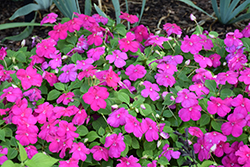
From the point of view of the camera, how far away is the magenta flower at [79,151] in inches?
44.0

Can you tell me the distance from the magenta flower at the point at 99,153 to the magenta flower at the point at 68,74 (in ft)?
1.30

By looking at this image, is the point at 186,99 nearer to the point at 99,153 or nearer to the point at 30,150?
the point at 99,153

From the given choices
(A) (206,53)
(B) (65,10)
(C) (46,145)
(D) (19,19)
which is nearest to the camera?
(C) (46,145)

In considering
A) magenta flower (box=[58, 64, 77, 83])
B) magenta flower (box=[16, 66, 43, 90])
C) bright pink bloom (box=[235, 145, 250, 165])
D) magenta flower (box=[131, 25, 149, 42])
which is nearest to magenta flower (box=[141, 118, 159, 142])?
bright pink bloom (box=[235, 145, 250, 165])

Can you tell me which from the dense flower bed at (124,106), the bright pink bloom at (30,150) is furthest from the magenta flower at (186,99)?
the bright pink bloom at (30,150)

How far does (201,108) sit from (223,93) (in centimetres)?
17

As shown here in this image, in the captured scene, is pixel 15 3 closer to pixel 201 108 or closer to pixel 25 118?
pixel 25 118

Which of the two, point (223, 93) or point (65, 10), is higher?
point (65, 10)

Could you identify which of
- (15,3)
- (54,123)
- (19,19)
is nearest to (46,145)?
(54,123)

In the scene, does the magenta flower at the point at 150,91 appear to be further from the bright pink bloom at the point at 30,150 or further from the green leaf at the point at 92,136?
the bright pink bloom at the point at 30,150

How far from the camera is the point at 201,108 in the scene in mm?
1255

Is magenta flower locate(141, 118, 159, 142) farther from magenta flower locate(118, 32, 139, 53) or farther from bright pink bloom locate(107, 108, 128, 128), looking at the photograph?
magenta flower locate(118, 32, 139, 53)

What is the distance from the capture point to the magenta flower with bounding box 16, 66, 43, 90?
1325 millimetres

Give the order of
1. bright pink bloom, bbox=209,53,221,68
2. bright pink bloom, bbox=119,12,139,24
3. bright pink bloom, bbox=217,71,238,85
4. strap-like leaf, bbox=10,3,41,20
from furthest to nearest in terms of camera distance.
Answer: strap-like leaf, bbox=10,3,41,20 → bright pink bloom, bbox=119,12,139,24 → bright pink bloom, bbox=209,53,221,68 → bright pink bloom, bbox=217,71,238,85
